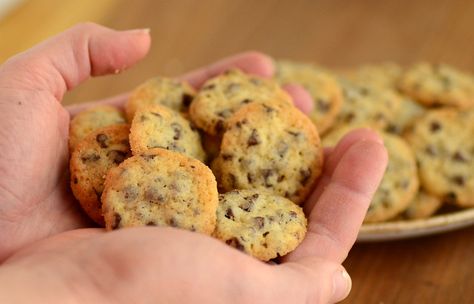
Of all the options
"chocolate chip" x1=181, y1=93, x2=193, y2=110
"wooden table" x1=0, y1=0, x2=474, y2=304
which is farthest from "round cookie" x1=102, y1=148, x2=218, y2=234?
"wooden table" x1=0, y1=0, x2=474, y2=304

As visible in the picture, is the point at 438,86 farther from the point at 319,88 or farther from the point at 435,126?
the point at 319,88

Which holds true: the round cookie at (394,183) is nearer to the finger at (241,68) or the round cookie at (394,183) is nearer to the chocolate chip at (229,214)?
the finger at (241,68)

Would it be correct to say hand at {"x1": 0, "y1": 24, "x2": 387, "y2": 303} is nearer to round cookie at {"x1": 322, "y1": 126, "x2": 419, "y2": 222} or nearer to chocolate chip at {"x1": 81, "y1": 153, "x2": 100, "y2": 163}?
chocolate chip at {"x1": 81, "y1": 153, "x2": 100, "y2": 163}

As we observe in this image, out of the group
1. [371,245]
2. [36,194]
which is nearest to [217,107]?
[36,194]

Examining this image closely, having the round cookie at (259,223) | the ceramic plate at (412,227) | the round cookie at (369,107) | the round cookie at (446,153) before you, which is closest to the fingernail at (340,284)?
the round cookie at (259,223)

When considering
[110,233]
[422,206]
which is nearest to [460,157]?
[422,206]

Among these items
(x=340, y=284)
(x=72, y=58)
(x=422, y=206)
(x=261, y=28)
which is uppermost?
(x=72, y=58)

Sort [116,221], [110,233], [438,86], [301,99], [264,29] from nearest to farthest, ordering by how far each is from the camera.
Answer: [110,233]
[116,221]
[301,99]
[438,86]
[264,29]
